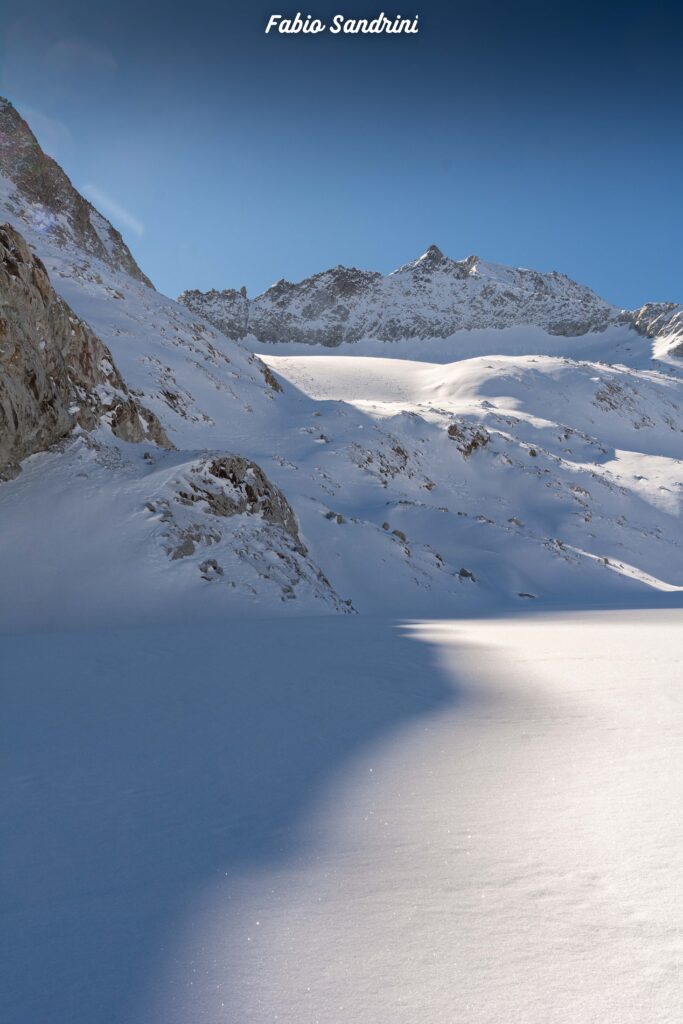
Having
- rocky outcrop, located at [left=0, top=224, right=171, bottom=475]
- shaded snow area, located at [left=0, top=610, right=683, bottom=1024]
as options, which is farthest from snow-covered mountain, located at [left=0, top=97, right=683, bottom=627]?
shaded snow area, located at [left=0, top=610, right=683, bottom=1024]

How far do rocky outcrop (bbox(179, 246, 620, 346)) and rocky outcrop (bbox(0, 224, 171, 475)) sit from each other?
289ft

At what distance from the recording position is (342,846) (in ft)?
6.66

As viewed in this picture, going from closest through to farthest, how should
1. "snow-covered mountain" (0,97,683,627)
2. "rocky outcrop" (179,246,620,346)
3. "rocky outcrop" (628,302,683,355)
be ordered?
1. "snow-covered mountain" (0,97,683,627)
2. "rocky outcrop" (628,302,683,355)
3. "rocky outcrop" (179,246,620,346)

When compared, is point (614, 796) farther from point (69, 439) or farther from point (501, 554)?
point (501, 554)

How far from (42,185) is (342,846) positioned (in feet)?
141

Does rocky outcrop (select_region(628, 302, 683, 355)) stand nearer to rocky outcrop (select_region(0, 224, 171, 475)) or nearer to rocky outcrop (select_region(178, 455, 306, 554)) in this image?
rocky outcrop (select_region(178, 455, 306, 554))

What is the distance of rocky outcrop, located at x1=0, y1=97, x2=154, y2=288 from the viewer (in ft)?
113

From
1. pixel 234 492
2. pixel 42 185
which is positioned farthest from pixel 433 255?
pixel 234 492

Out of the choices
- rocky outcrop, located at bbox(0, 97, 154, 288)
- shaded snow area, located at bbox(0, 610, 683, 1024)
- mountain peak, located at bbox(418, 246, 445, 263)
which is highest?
mountain peak, located at bbox(418, 246, 445, 263)

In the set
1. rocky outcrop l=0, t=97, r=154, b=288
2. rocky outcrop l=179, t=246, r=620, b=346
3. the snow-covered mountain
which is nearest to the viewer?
the snow-covered mountain

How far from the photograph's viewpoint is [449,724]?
3.18m

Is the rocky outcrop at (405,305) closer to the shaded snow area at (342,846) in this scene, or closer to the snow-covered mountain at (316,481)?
the snow-covered mountain at (316,481)

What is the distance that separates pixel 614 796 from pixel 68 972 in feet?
5.78

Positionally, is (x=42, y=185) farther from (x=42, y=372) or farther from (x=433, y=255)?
(x=433, y=255)
